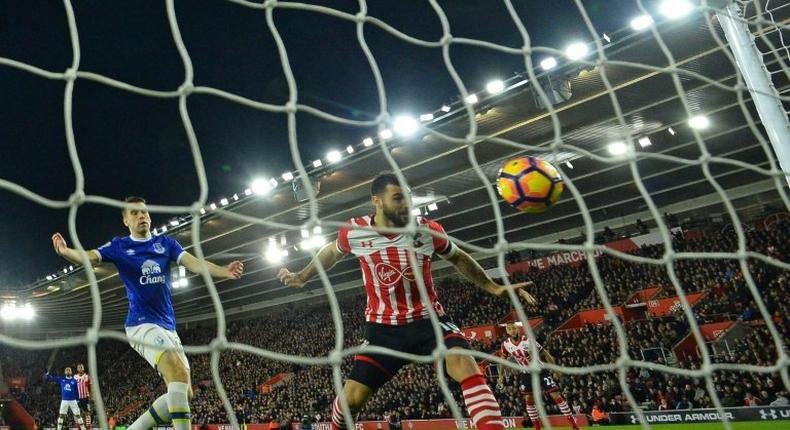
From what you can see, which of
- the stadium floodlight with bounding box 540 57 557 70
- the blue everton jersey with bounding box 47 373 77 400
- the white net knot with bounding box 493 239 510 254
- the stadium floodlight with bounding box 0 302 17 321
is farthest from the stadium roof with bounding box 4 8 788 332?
the white net knot with bounding box 493 239 510 254

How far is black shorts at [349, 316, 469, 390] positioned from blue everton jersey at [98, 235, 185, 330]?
1415 mm

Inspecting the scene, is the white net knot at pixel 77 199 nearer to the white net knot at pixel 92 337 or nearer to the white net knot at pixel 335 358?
the white net knot at pixel 92 337

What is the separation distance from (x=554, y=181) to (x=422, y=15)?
1524cm

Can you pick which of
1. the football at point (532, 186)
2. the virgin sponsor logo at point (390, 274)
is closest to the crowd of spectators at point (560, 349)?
the football at point (532, 186)

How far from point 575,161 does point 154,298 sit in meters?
18.3

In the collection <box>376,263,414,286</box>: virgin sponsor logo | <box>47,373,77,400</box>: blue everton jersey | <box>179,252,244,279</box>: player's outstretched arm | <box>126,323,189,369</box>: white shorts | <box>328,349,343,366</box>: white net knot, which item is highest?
<box>47,373,77,400</box>: blue everton jersey

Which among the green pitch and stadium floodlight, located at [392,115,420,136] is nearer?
stadium floodlight, located at [392,115,420,136]

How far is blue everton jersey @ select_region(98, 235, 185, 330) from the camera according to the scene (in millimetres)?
3594

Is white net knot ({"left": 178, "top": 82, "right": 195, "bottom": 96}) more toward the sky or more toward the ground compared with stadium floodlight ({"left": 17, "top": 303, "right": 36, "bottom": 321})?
more toward the ground

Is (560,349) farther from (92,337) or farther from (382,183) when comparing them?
(92,337)

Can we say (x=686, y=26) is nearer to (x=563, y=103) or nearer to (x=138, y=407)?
(x=563, y=103)

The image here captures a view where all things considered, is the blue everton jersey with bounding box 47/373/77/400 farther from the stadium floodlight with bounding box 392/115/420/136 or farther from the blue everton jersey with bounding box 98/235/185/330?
the stadium floodlight with bounding box 392/115/420/136

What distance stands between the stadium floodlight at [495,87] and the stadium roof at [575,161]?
0.25 m

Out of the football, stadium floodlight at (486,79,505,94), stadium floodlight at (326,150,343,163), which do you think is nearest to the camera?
the football
